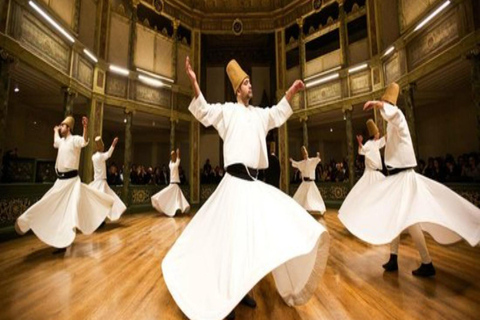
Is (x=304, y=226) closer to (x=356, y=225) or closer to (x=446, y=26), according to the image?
(x=356, y=225)

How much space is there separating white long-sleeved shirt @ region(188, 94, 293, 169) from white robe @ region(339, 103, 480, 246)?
1309mm

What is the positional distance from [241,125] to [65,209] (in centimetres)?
308

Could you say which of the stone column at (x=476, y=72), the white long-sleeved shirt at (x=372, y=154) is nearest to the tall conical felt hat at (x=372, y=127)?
the white long-sleeved shirt at (x=372, y=154)

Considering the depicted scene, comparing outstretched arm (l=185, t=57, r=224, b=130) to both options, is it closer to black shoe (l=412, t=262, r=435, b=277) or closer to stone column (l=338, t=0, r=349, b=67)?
black shoe (l=412, t=262, r=435, b=277)

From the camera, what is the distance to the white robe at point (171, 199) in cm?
704

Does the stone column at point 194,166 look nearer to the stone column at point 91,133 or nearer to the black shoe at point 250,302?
the stone column at point 91,133

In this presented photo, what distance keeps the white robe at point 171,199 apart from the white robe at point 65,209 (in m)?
2.92

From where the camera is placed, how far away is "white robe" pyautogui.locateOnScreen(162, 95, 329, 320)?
140cm

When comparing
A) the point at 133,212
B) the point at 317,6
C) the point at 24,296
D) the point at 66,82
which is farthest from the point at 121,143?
the point at 24,296

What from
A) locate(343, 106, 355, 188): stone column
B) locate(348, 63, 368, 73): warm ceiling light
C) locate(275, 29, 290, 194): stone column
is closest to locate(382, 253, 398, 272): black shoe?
locate(343, 106, 355, 188): stone column

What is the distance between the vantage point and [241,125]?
1906 mm

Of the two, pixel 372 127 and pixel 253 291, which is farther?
pixel 372 127

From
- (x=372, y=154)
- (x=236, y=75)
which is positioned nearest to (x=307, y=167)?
(x=372, y=154)

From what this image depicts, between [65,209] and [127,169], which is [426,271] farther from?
[127,169]
